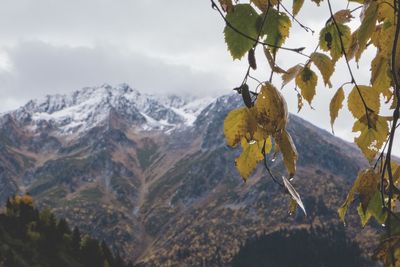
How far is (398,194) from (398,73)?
0.43m

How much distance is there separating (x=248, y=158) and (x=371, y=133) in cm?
44

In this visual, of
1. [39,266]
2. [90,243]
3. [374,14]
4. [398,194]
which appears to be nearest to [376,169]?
[398,194]

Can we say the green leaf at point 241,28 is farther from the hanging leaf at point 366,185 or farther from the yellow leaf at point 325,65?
the hanging leaf at point 366,185

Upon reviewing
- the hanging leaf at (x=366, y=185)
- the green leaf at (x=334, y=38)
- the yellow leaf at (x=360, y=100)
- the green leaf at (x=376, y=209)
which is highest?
the green leaf at (x=334, y=38)

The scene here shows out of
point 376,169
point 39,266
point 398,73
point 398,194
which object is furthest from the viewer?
point 39,266

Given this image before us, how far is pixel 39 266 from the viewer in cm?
7619

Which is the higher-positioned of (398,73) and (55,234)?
(55,234)

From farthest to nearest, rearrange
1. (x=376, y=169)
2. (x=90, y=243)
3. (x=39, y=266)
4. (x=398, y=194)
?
1. (x=90, y=243)
2. (x=39, y=266)
3. (x=376, y=169)
4. (x=398, y=194)

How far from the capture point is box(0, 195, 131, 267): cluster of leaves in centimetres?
7988

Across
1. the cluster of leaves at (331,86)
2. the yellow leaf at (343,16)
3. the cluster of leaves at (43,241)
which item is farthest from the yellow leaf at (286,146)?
the cluster of leaves at (43,241)

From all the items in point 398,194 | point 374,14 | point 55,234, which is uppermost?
point 55,234

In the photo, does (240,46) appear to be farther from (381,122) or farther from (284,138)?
(381,122)

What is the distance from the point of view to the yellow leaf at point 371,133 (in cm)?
180

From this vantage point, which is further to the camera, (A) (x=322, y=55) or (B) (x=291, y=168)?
(A) (x=322, y=55)
